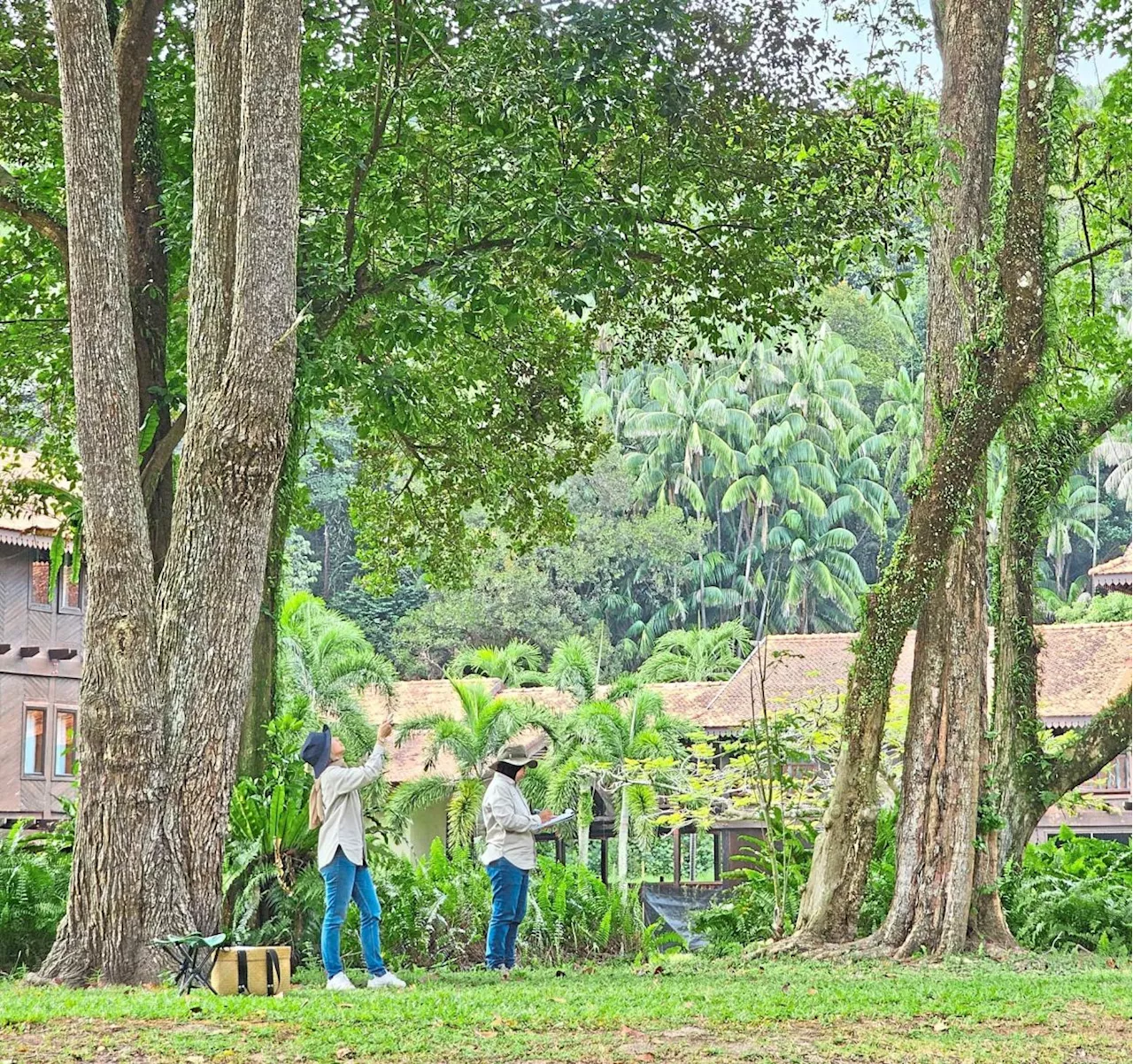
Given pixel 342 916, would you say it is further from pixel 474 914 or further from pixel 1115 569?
pixel 1115 569

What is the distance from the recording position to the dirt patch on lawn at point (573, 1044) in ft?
20.2

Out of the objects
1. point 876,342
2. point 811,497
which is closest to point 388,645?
point 811,497

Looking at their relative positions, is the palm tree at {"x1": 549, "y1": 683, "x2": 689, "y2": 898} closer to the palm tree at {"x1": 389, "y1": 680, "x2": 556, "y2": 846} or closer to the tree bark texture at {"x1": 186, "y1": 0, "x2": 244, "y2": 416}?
the palm tree at {"x1": 389, "y1": 680, "x2": 556, "y2": 846}

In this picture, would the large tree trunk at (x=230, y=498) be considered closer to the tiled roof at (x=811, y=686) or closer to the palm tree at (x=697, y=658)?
the tiled roof at (x=811, y=686)

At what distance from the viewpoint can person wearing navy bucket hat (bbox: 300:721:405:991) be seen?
9.70m

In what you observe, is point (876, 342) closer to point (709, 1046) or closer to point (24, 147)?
point (24, 147)

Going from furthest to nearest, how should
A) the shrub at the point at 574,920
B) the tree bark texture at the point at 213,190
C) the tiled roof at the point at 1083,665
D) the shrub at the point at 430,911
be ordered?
the tiled roof at the point at 1083,665
the shrub at the point at 574,920
the shrub at the point at 430,911
the tree bark texture at the point at 213,190

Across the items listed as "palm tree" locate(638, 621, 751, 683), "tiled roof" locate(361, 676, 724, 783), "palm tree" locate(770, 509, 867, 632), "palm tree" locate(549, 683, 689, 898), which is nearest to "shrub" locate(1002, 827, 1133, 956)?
"palm tree" locate(549, 683, 689, 898)

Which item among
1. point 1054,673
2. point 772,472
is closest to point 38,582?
point 1054,673

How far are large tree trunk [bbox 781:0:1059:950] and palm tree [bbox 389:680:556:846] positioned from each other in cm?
1827

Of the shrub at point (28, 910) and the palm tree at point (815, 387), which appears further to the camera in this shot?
the palm tree at point (815, 387)

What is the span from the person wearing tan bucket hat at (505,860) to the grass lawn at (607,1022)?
1.07m

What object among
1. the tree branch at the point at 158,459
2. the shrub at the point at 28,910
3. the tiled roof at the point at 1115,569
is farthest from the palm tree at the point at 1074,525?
the shrub at the point at 28,910

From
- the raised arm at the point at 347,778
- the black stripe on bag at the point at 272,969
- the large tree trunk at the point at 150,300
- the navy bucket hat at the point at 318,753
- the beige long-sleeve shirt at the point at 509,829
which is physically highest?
the large tree trunk at the point at 150,300
